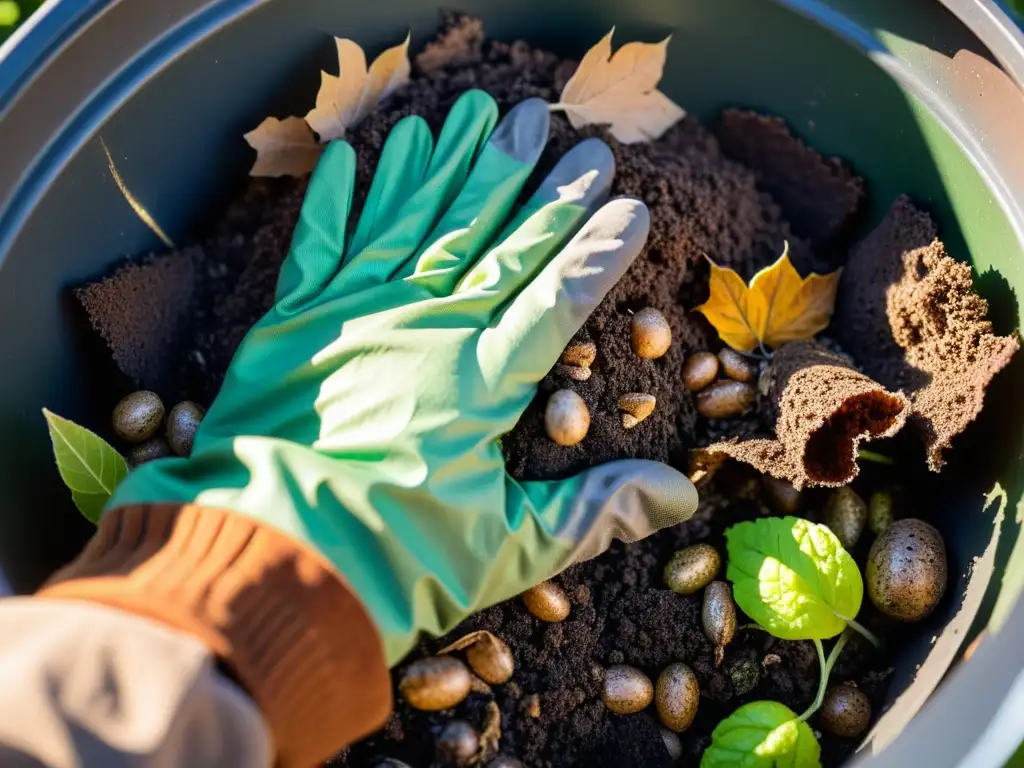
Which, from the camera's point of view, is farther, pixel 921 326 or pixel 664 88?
pixel 664 88

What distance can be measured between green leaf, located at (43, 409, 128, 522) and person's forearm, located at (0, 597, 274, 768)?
12.3 inches

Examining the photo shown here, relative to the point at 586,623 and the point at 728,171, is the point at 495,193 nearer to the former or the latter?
the point at 728,171

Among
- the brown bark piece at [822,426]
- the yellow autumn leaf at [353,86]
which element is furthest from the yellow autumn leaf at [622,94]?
the brown bark piece at [822,426]

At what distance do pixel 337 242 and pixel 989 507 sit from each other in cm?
84

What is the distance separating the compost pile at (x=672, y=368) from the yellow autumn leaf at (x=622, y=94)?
0.03 metres

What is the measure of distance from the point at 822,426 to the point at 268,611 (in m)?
0.63

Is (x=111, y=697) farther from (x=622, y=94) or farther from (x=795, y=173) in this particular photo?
(x=795, y=173)

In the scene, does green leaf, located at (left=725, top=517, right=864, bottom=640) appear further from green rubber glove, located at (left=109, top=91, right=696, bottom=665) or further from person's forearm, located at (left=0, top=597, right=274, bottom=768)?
person's forearm, located at (left=0, top=597, right=274, bottom=768)

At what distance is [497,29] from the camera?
1.29 metres

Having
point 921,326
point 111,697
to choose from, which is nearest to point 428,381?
point 111,697

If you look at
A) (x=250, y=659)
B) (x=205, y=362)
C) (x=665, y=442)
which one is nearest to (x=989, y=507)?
(x=665, y=442)

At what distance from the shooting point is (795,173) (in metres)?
1.33

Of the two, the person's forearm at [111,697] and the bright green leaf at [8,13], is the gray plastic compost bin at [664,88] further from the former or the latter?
the bright green leaf at [8,13]

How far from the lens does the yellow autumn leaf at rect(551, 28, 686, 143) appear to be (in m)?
1.22
